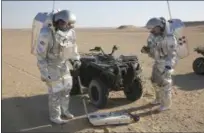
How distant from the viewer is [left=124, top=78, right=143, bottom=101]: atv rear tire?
8688 mm

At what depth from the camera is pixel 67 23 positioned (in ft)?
Result: 22.5

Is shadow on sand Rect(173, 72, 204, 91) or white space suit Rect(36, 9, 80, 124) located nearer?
white space suit Rect(36, 9, 80, 124)

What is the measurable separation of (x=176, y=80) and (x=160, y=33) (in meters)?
4.20

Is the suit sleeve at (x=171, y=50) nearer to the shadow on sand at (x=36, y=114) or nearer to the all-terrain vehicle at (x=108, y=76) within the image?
the all-terrain vehicle at (x=108, y=76)

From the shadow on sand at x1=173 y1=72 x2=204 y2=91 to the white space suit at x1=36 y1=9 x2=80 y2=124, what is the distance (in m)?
4.33

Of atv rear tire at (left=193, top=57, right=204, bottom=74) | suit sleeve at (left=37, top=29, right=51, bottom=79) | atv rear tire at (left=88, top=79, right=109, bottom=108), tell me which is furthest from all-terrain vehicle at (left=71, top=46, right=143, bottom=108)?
atv rear tire at (left=193, top=57, right=204, bottom=74)

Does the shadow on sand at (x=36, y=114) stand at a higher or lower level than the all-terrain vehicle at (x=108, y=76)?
lower

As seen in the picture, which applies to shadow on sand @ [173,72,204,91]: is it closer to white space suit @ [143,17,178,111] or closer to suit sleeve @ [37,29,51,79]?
white space suit @ [143,17,178,111]

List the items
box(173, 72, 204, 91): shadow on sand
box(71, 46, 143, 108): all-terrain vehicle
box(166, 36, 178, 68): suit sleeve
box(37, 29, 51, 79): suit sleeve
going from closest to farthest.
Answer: box(37, 29, 51, 79): suit sleeve, box(166, 36, 178, 68): suit sleeve, box(71, 46, 143, 108): all-terrain vehicle, box(173, 72, 204, 91): shadow on sand

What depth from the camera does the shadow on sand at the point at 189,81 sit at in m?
10.6

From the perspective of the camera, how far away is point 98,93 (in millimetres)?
8172

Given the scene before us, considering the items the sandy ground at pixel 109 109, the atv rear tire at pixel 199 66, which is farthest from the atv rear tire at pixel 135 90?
the atv rear tire at pixel 199 66

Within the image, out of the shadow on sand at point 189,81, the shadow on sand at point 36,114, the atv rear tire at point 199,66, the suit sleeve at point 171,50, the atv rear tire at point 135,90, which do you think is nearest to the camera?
the shadow on sand at point 36,114

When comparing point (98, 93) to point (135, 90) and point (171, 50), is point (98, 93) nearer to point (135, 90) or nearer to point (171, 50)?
point (135, 90)
